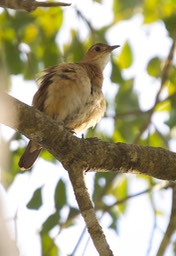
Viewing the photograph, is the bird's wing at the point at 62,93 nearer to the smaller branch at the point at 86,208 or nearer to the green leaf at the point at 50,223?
the green leaf at the point at 50,223

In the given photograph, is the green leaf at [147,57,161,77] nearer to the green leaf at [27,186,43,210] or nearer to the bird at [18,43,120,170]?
the bird at [18,43,120,170]

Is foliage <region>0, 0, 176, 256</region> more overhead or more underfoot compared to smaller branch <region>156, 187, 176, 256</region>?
more overhead

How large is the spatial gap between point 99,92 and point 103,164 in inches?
69.9

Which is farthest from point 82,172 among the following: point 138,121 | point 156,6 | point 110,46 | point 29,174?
point 156,6

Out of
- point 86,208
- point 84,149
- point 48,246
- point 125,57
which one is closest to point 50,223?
point 48,246

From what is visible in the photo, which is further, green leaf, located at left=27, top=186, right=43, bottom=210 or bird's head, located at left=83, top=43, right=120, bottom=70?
bird's head, located at left=83, top=43, right=120, bottom=70

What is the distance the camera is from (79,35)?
6.56 m

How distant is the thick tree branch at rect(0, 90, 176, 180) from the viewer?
329cm

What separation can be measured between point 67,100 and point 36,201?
91 centimetres

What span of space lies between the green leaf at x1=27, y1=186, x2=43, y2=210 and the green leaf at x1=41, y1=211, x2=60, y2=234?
0.26m

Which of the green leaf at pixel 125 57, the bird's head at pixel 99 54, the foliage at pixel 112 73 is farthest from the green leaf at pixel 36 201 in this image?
the green leaf at pixel 125 57

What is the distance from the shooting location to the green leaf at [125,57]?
6.95 metres

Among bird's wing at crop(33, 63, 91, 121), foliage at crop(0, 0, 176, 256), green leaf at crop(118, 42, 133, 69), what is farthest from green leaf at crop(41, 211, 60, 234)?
green leaf at crop(118, 42, 133, 69)

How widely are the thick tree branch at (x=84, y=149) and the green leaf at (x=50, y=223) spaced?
4.51 ft
